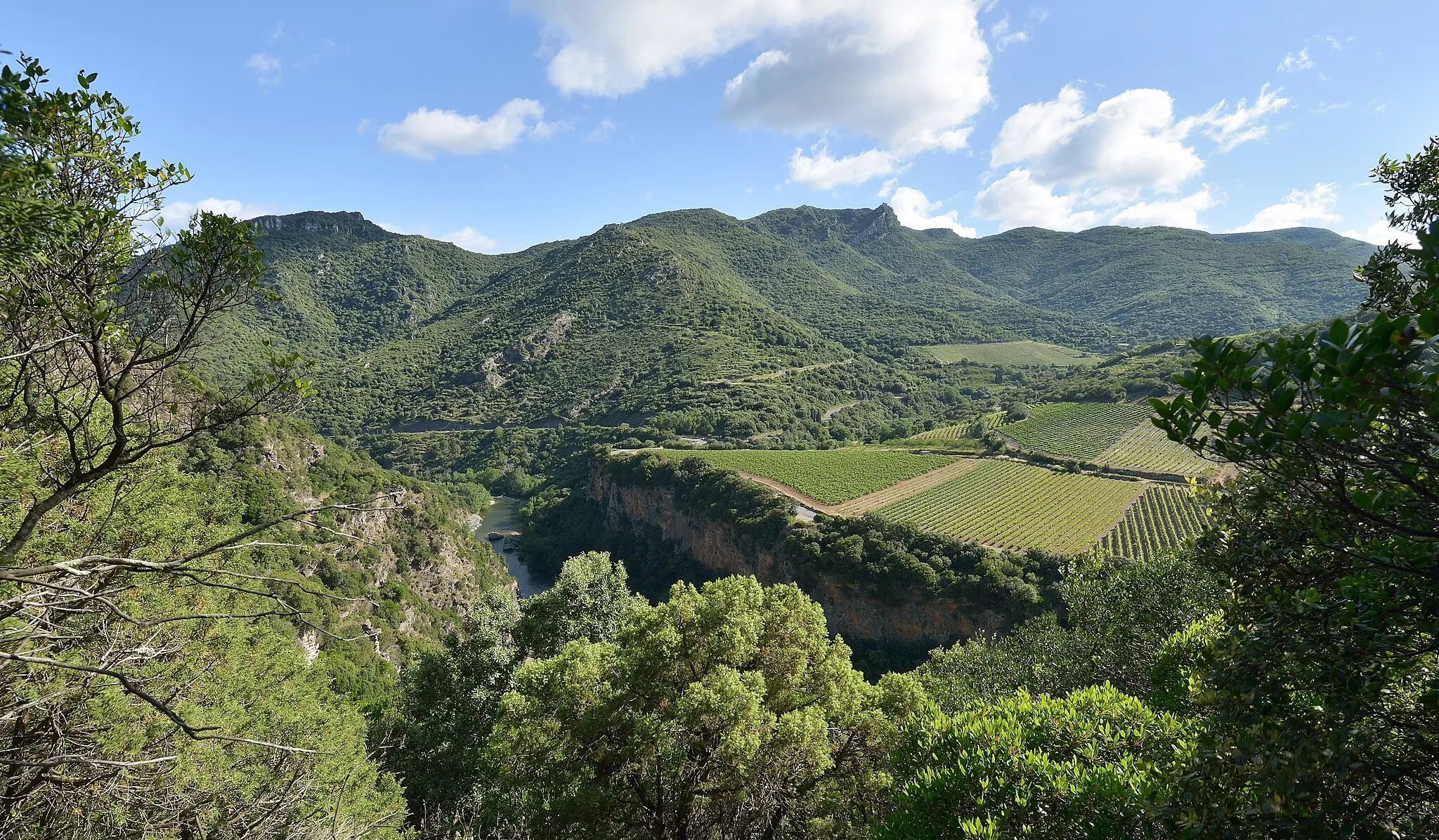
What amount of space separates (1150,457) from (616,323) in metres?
110

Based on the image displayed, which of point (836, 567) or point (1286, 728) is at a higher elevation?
point (1286, 728)

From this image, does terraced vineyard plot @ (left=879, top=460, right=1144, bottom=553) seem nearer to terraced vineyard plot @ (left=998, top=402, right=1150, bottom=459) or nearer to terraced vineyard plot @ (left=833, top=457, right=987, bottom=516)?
terraced vineyard plot @ (left=833, top=457, right=987, bottom=516)

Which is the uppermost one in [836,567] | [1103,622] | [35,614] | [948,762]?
[35,614]

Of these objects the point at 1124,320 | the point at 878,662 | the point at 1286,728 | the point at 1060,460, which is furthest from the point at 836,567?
the point at 1124,320

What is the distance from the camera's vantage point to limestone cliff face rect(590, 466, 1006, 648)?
40.6 metres

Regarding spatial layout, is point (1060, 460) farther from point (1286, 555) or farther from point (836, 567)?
point (1286, 555)

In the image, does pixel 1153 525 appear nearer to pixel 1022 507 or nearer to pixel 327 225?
pixel 1022 507

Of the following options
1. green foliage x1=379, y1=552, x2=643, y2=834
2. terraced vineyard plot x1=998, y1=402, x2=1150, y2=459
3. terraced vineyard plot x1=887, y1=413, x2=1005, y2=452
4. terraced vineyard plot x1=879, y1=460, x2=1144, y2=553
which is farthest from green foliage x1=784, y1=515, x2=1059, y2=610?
terraced vineyard plot x1=887, y1=413, x2=1005, y2=452

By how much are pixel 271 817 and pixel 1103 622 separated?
18.0 meters

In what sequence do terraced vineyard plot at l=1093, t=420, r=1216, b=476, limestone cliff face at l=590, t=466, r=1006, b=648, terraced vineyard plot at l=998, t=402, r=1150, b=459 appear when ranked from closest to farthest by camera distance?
limestone cliff face at l=590, t=466, r=1006, b=648, terraced vineyard plot at l=1093, t=420, r=1216, b=476, terraced vineyard plot at l=998, t=402, r=1150, b=459

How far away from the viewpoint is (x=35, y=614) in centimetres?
405

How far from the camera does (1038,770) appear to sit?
662 cm

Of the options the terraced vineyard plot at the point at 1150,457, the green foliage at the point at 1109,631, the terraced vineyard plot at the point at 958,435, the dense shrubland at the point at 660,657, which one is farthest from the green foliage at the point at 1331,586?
the terraced vineyard plot at the point at 958,435

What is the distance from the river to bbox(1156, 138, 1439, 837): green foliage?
63.8 metres
